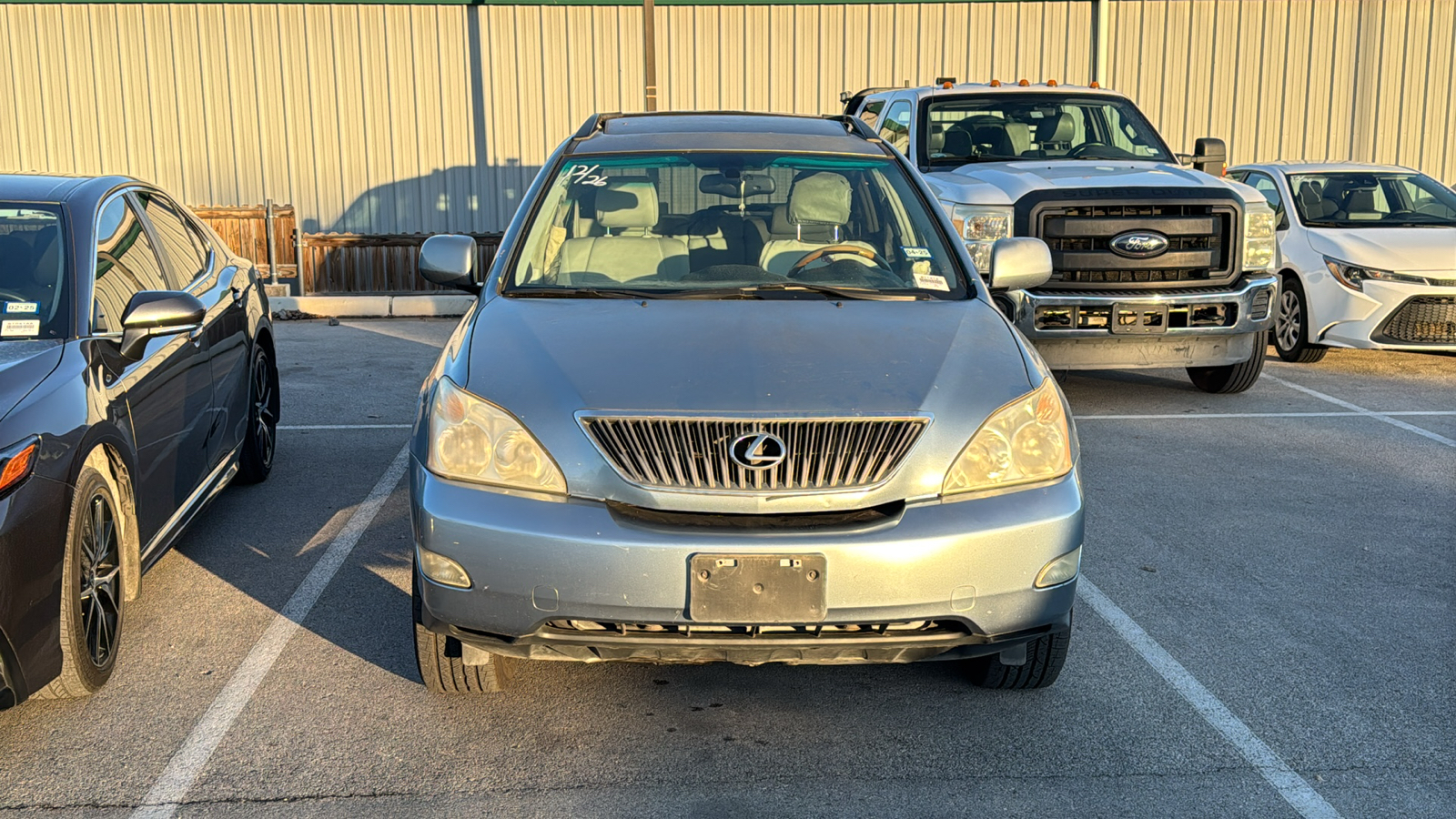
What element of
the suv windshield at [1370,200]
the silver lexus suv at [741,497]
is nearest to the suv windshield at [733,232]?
the silver lexus suv at [741,497]

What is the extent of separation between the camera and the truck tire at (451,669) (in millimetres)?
3908

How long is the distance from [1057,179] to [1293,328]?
3.50 m

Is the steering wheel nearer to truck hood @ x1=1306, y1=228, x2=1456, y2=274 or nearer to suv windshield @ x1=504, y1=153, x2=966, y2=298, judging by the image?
suv windshield @ x1=504, y1=153, x2=966, y2=298

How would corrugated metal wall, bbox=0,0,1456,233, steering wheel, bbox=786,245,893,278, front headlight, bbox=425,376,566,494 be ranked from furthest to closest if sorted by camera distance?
corrugated metal wall, bbox=0,0,1456,233 < steering wheel, bbox=786,245,893,278 < front headlight, bbox=425,376,566,494

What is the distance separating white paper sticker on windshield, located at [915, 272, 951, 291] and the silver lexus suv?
501 millimetres

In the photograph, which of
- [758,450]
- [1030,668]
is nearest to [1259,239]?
[1030,668]

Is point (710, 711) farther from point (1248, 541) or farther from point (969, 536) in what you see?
point (1248, 541)

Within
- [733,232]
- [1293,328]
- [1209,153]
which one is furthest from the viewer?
[1293,328]

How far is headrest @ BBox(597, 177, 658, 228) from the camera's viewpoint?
200 inches

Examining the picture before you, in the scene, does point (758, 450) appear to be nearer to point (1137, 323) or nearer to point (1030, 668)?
point (1030, 668)

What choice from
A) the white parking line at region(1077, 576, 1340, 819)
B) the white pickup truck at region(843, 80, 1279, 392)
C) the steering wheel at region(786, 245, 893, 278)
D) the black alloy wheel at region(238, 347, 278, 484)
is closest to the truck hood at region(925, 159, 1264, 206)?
the white pickup truck at region(843, 80, 1279, 392)

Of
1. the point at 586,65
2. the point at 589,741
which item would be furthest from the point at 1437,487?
the point at 586,65

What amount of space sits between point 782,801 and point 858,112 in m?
9.33

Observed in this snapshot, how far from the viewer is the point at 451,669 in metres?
3.98
